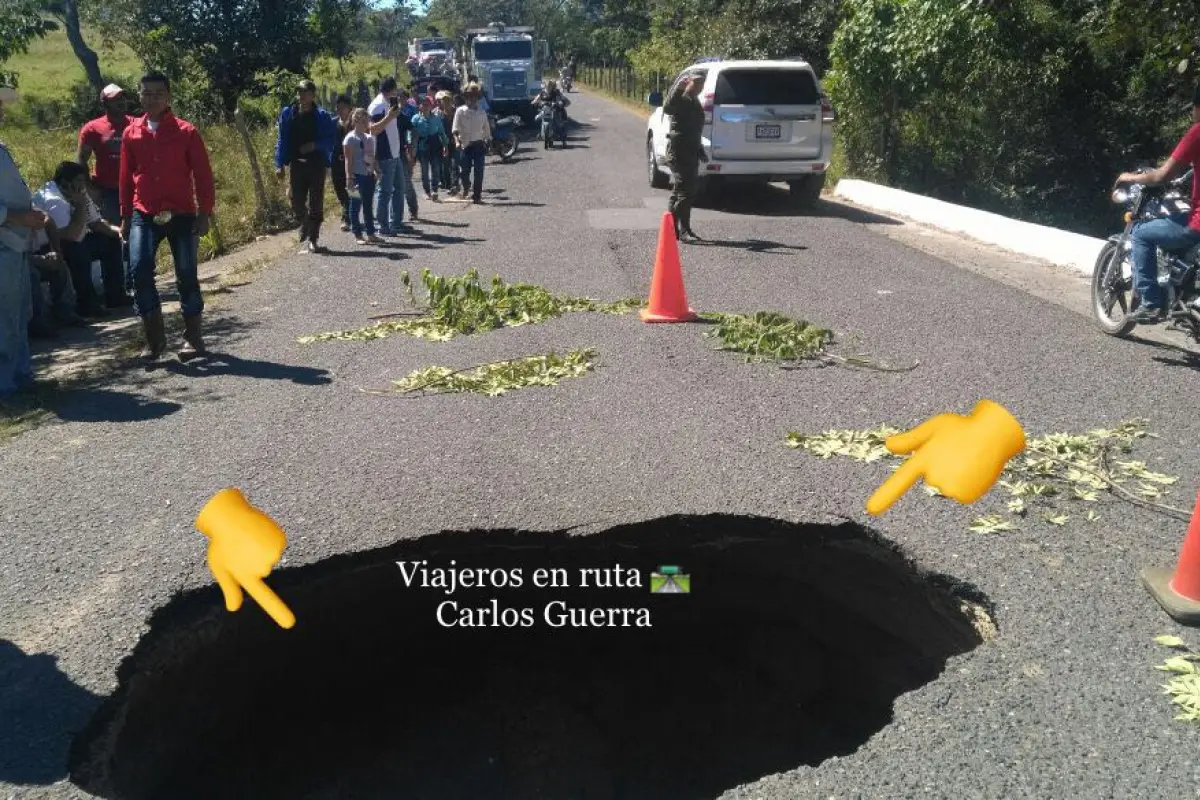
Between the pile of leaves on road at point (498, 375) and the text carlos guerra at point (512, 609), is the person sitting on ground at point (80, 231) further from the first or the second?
the text carlos guerra at point (512, 609)

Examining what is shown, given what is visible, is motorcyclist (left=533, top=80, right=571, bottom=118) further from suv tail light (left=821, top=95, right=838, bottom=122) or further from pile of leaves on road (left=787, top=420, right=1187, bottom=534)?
pile of leaves on road (left=787, top=420, right=1187, bottom=534)

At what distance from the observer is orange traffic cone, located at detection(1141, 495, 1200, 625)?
12.3ft

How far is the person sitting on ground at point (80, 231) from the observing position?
8445 millimetres

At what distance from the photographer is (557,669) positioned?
4781mm

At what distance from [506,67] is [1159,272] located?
26.5 m

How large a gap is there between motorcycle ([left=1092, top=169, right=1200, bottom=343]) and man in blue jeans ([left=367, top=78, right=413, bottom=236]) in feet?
26.5

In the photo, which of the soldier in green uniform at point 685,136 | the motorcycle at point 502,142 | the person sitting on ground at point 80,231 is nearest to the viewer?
the person sitting on ground at point 80,231

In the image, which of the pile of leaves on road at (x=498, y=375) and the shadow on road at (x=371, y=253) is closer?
the pile of leaves on road at (x=498, y=375)

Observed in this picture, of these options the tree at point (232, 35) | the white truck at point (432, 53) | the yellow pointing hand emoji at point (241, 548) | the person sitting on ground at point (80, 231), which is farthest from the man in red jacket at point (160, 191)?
the white truck at point (432, 53)

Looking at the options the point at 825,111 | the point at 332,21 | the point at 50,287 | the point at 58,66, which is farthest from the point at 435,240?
the point at 58,66

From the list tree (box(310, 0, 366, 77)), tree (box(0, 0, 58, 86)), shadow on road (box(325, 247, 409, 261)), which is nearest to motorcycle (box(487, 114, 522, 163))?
tree (box(310, 0, 366, 77))

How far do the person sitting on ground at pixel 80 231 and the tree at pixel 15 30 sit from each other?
106 centimetres

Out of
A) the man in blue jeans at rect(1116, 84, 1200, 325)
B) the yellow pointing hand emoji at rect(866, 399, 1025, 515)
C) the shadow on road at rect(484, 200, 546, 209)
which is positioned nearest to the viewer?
the yellow pointing hand emoji at rect(866, 399, 1025, 515)

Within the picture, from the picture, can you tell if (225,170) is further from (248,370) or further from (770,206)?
(248,370)
